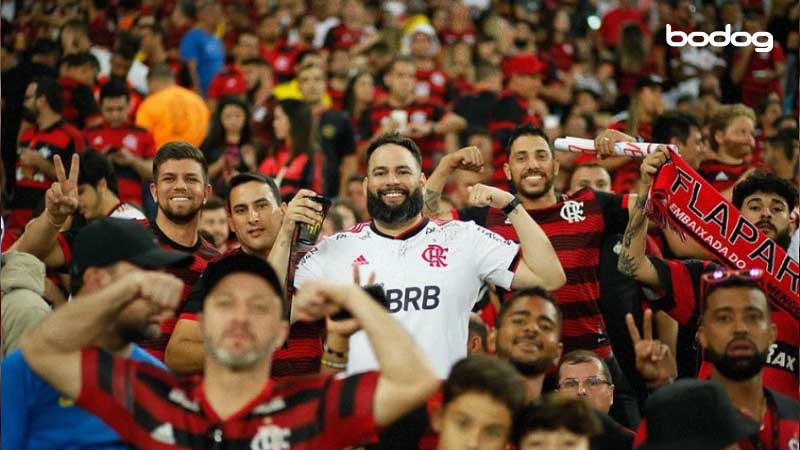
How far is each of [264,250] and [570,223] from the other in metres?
1.65

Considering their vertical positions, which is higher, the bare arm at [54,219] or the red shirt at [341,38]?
the red shirt at [341,38]

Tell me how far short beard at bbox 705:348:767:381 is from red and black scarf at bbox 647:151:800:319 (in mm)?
1046

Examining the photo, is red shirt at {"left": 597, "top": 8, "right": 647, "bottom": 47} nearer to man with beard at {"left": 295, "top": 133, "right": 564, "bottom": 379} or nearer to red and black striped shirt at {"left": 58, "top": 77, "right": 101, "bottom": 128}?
red and black striped shirt at {"left": 58, "top": 77, "right": 101, "bottom": 128}

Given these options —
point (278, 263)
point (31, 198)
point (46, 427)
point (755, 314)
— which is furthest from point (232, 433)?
point (31, 198)

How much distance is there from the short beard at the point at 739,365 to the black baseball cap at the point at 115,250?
2158 mm

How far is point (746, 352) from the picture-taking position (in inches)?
221

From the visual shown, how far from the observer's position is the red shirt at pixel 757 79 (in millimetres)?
15883

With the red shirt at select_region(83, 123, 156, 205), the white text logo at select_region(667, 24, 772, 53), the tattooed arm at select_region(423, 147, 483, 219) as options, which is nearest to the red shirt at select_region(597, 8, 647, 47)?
the white text logo at select_region(667, 24, 772, 53)

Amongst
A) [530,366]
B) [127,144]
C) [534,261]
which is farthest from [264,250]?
[127,144]

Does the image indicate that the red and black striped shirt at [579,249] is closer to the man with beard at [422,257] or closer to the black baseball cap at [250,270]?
the man with beard at [422,257]

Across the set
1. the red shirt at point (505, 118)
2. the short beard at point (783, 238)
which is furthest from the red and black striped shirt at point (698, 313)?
the red shirt at point (505, 118)

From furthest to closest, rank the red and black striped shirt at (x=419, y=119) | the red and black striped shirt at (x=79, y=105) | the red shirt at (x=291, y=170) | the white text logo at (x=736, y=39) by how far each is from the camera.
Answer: the white text logo at (x=736, y=39), the red and black striped shirt at (x=419, y=119), the red and black striped shirt at (x=79, y=105), the red shirt at (x=291, y=170)

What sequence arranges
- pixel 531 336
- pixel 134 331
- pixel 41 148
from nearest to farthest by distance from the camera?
1. pixel 134 331
2. pixel 531 336
3. pixel 41 148

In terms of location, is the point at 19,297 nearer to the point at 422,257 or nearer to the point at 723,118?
the point at 422,257
